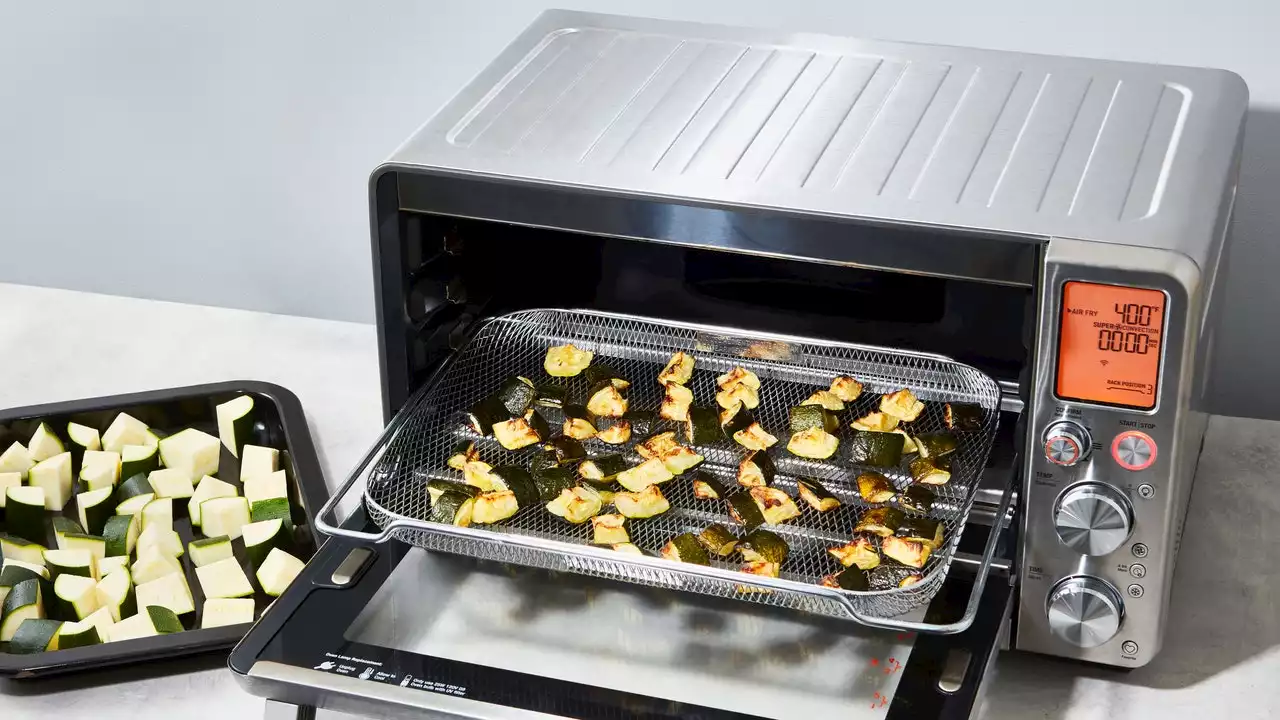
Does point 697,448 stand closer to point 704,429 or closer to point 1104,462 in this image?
point 704,429

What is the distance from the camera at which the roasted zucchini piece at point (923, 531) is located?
Answer: 950 millimetres

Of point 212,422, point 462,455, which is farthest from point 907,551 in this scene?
point 212,422

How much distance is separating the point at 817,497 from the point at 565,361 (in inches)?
10.2

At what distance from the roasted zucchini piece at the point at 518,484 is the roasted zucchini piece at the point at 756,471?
15cm

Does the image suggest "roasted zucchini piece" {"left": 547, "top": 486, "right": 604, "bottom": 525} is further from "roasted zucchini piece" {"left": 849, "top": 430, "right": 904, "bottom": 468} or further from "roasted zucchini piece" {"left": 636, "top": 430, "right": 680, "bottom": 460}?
"roasted zucchini piece" {"left": 849, "top": 430, "right": 904, "bottom": 468}

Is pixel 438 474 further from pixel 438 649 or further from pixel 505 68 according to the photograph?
pixel 505 68

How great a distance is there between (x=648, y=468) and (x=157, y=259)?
0.87 metres

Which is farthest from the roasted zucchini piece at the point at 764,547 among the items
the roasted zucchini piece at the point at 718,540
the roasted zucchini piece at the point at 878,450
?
the roasted zucchini piece at the point at 878,450

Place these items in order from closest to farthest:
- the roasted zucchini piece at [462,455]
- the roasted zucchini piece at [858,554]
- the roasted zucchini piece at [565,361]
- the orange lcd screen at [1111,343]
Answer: the orange lcd screen at [1111,343] → the roasted zucchini piece at [858,554] → the roasted zucchini piece at [462,455] → the roasted zucchini piece at [565,361]

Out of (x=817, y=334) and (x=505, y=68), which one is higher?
(x=505, y=68)

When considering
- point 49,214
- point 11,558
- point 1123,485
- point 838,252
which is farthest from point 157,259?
point 1123,485

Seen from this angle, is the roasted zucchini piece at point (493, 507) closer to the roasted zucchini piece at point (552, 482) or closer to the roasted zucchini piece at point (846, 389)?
the roasted zucchini piece at point (552, 482)

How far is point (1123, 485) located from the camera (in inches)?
35.1

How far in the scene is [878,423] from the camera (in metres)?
1.07
